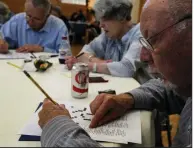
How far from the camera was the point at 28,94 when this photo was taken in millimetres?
1335

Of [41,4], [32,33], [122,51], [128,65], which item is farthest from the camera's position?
[32,33]

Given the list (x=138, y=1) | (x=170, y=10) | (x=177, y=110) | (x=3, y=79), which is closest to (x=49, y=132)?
(x=170, y=10)

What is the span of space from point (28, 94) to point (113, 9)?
0.98 meters

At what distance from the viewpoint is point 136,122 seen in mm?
1029

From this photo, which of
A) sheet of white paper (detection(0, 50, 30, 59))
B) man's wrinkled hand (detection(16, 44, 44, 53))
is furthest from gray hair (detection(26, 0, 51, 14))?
sheet of white paper (detection(0, 50, 30, 59))

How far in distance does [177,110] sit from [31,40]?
72.9 inches

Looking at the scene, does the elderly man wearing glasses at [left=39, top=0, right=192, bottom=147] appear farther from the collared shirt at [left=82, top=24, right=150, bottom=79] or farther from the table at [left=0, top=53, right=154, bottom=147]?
the collared shirt at [left=82, top=24, right=150, bottom=79]

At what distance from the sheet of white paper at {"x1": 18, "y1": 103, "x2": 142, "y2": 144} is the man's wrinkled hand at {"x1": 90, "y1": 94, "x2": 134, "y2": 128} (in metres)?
0.02

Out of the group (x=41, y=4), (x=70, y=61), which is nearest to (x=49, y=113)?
(x=70, y=61)

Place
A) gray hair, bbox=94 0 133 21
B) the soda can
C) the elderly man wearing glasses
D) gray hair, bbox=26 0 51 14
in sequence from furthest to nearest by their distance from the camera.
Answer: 1. gray hair, bbox=26 0 51 14
2. gray hair, bbox=94 0 133 21
3. the soda can
4. the elderly man wearing glasses

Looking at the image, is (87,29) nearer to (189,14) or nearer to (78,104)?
(78,104)

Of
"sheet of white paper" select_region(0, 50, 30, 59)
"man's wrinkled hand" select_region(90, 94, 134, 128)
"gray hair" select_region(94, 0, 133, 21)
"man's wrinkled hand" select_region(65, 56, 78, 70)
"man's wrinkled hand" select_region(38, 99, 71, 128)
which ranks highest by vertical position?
"gray hair" select_region(94, 0, 133, 21)

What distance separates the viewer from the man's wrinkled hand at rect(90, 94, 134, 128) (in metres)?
1.00

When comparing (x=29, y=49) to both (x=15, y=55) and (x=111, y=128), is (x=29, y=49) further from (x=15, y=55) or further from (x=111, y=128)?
(x=111, y=128)
